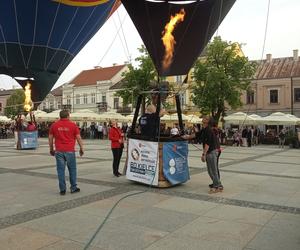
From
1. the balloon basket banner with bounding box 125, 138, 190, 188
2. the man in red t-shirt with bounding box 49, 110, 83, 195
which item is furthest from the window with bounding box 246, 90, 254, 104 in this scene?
the man in red t-shirt with bounding box 49, 110, 83, 195

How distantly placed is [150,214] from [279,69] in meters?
47.1

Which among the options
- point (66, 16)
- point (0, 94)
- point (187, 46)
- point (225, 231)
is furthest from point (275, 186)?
point (0, 94)

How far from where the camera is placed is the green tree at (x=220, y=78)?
3325 cm

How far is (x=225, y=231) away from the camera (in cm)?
577

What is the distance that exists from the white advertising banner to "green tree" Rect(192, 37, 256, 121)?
2384 centimetres

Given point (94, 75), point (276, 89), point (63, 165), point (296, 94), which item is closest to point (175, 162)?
point (63, 165)

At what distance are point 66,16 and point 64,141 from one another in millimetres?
7205

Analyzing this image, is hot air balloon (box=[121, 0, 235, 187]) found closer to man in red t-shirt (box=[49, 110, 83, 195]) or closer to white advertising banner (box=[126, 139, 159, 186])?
white advertising banner (box=[126, 139, 159, 186])

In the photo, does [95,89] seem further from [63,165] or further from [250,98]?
[63,165]

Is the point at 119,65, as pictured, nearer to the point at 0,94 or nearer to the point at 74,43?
the point at 0,94

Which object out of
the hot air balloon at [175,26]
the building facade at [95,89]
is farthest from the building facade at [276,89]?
the hot air balloon at [175,26]

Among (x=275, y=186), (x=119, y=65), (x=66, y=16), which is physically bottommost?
(x=275, y=186)

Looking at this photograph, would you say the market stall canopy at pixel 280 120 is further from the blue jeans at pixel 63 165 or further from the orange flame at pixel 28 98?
the blue jeans at pixel 63 165

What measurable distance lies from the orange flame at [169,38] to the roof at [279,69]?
3726cm
